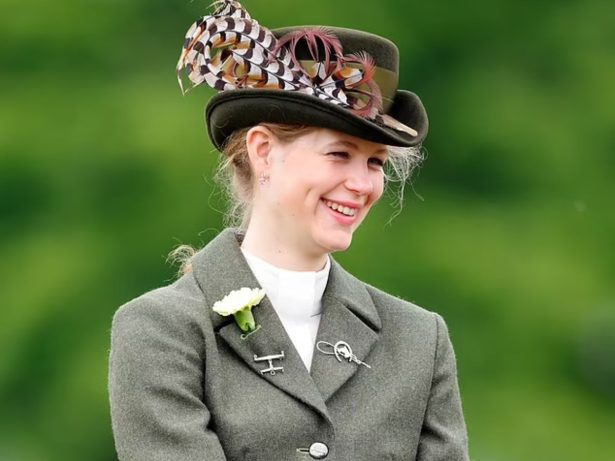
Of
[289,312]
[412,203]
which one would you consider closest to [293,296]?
[289,312]

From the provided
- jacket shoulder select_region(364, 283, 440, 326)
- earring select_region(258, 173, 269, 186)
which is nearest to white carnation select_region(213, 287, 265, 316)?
earring select_region(258, 173, 269, 186)

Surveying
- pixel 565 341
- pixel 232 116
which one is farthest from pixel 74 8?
pixel 232 116

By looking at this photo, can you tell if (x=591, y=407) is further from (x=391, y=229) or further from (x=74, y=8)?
(x=74, y=8)

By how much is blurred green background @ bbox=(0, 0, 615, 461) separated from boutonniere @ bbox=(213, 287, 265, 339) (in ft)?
12.2

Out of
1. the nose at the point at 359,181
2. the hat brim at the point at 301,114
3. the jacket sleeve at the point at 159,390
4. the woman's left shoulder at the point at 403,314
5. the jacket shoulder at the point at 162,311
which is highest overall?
the hat brim at the point at 301,114

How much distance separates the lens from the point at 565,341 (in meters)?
7.79

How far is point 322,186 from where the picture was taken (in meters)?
3.63

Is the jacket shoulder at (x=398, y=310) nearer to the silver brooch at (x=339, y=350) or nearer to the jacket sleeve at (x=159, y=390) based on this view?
the silver brooch at (x=339, y=350)

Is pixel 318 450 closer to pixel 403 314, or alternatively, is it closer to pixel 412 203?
pixel 403 314

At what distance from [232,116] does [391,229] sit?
13.6 ft

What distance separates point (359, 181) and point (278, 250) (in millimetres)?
240

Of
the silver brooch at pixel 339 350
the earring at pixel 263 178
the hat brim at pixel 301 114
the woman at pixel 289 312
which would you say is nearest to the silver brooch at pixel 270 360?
the woman at pixel 289 312

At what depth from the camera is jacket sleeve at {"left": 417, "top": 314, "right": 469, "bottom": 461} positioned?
3.71 m

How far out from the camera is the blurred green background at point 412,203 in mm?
7629
